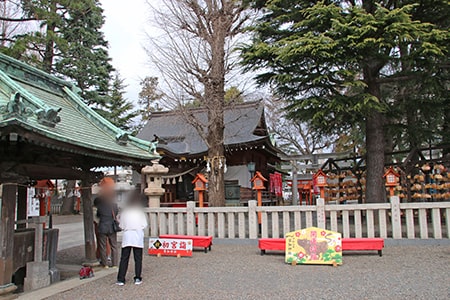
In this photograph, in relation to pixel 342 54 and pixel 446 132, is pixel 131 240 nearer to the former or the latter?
pixel 342 54

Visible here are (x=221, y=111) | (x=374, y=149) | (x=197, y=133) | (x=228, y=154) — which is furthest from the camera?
(x=228, y=154)

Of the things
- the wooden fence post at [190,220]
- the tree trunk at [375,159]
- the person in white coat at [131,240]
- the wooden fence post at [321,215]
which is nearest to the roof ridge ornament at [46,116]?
the person in white coat at [131,240]

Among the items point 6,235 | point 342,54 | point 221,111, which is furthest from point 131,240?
point 342,54

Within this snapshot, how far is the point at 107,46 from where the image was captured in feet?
80.3

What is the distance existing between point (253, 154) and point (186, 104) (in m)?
7.92

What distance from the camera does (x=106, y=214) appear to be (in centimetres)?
732

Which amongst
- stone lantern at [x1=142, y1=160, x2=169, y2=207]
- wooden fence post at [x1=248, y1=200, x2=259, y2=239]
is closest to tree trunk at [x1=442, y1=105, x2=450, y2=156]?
wooden fence post at [x1=248, y1=200, x2=259, y2=239]

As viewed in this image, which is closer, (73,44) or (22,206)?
(22,206)

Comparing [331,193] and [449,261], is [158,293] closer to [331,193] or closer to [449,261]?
[449,261]

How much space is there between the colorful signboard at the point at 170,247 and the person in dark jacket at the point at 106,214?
1.52 metres

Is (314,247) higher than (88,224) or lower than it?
lower

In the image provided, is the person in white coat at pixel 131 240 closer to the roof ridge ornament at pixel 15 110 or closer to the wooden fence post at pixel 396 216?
the roof ridge ornament at pixel 15 110

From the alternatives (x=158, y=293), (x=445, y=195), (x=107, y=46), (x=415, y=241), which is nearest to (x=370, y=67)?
(x=445, y=195)

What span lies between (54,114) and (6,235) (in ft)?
6.97
